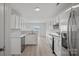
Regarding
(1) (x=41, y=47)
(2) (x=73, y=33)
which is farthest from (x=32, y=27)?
(2) (x=73, y=33)

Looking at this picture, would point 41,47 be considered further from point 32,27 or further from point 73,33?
point 73,33

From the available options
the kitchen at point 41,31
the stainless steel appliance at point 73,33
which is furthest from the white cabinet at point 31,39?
the stainless steel appliance at point 73,33

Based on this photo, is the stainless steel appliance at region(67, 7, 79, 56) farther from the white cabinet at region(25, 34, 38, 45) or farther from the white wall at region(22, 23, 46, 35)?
the white cabinet at region(25, 34, 38, 45)

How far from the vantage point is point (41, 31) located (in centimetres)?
185

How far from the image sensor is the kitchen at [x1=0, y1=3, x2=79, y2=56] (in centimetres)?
169

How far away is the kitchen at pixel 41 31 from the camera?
5.55ft

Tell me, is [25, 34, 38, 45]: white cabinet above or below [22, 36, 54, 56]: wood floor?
above

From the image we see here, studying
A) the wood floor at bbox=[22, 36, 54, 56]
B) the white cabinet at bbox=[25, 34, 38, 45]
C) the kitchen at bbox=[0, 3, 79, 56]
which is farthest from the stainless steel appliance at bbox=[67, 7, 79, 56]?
the white cabinet at bbox=[25, 34, 38, 45]

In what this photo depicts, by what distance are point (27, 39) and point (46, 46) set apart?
415 millimetres

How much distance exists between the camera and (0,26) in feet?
5.00

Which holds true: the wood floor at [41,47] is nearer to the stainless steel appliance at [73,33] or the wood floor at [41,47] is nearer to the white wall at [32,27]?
the white wall at [32,27]

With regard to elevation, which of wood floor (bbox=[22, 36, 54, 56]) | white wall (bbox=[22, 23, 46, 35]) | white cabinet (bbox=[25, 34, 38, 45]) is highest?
white wall (bbox=[22, 23, 46, 35])

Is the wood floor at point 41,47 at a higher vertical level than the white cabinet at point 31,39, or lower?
lower

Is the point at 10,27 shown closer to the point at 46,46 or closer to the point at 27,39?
the point at 27,39
